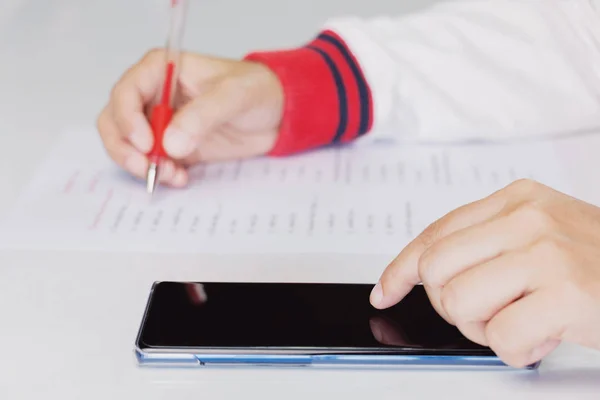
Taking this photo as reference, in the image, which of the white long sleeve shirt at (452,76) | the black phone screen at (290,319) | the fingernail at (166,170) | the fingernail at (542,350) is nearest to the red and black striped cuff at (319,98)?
the white long sleeve shirt at (452,76)

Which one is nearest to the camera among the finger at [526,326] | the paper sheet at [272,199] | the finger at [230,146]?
the finger at [526,326]

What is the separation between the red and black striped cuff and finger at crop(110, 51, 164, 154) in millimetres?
97

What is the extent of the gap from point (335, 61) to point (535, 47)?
0.19 meters

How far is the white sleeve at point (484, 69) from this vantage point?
73cm

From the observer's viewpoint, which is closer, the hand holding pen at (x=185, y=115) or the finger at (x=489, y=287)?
the finger at (x=489, y=287)

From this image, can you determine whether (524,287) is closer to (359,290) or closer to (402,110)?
(359,290)

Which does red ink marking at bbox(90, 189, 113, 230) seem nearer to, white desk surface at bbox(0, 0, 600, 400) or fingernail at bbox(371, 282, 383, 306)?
white desk surface at bbox(0, 0, 600, 400)

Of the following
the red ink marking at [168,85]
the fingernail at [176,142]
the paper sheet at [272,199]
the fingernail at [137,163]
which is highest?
the red ink marking at [168,85]

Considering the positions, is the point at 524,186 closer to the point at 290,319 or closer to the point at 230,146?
the point at 290,319

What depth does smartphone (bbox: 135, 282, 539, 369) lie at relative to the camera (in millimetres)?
455

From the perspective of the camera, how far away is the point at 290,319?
1.57 feet

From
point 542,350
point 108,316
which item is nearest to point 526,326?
point 542,350

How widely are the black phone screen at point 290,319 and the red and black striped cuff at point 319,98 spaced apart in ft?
Answer: 0.78

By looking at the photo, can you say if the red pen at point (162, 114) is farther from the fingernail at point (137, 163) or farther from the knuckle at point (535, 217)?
the knuckle at point (535, 217)
